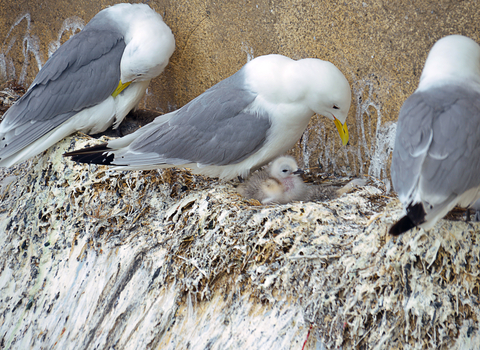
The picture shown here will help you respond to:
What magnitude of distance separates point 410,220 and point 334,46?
1238 millimetres

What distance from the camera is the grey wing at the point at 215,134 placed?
2.00 m

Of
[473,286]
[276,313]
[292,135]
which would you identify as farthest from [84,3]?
[473,286]

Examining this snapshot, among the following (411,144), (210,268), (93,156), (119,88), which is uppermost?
(119,88)

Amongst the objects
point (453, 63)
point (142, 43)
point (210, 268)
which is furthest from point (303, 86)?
point (142, 43)

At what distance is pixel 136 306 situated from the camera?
183 centimetres

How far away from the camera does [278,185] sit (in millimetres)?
2137

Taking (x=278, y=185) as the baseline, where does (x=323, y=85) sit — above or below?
above

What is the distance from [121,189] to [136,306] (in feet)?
1.93

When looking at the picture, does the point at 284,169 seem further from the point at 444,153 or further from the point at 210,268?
the point at 444,153

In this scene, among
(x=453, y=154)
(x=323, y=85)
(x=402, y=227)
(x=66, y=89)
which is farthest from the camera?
(x=66, y=89)

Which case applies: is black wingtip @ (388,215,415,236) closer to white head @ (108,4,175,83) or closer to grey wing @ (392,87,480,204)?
grey wing @ (392,87,480,204)

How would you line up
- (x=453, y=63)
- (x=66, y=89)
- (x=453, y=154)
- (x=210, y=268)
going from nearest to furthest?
(x=453, y=154)
(x=453, y=63)
(x=210, y=268)
(x=66, y=89)

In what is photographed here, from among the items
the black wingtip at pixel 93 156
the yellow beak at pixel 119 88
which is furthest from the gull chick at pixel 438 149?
the yellow beak at pixel 119 88

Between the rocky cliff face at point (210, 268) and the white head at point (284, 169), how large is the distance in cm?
22
